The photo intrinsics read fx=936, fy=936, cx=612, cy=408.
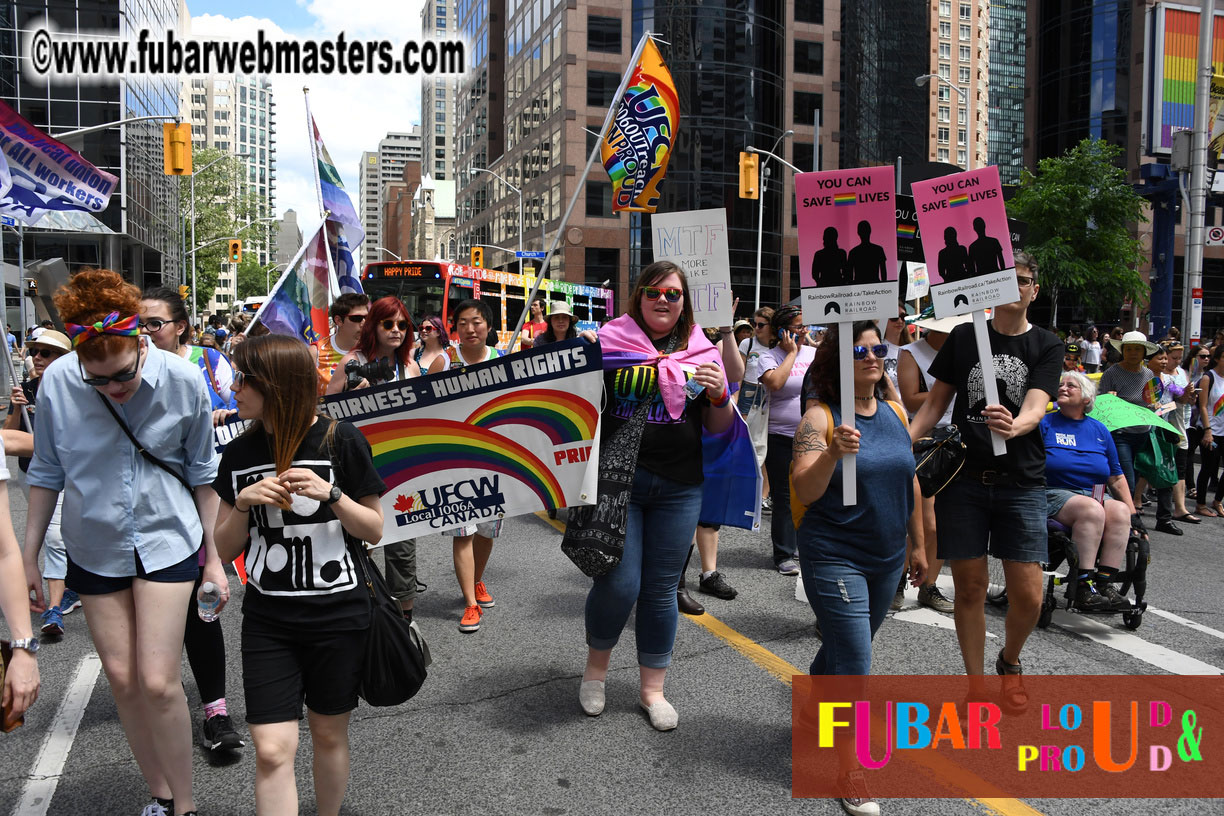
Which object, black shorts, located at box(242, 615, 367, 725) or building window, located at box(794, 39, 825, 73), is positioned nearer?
black shorts, located at box(242, 615, 367, 725)

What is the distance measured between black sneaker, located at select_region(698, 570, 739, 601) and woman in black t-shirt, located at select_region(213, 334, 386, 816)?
146 inches

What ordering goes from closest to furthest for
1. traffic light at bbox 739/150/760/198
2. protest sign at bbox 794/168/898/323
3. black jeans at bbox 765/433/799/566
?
protest sign at bbox 794/168/898/323 < black jeans at bbox 765/433/799/566 < traffic light at bbox 739/150/760/198

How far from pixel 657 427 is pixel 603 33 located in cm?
5419

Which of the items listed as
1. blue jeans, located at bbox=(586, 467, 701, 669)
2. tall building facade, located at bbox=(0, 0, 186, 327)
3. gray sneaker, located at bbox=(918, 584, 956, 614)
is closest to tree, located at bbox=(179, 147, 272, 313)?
tall building facade, located at bbox=(0, 0, 186, 327)

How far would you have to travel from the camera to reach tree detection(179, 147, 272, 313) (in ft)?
245

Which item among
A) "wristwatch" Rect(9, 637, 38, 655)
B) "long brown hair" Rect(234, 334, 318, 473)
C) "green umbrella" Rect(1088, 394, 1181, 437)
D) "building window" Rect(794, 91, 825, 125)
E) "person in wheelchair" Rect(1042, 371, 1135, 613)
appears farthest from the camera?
"building window" Rect(794, 91, 825, 125)

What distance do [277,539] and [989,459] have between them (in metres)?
2.88

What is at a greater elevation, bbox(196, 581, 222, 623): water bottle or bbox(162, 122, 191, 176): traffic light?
bbox(162, 122, 191, 176): traffic light

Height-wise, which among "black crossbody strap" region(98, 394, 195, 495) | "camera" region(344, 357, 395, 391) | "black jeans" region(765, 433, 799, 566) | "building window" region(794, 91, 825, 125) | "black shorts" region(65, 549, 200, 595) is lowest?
"black jeans" region(765, 433, 799, 566)

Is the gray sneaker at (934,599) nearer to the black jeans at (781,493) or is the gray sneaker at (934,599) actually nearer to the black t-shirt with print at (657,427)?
the black jeans at (781,493)

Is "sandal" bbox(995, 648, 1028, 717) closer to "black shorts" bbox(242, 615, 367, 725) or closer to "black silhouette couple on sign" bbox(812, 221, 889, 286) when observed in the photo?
"black silhouette couple on sign" bbox(812, 221, 889, 286)

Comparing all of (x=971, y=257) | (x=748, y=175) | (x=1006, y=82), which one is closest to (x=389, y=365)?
(x=971, y=257)

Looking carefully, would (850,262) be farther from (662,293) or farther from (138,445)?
(138,445)

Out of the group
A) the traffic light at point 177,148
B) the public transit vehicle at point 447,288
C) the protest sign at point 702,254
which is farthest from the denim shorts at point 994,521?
the traffic light at point 177,148
